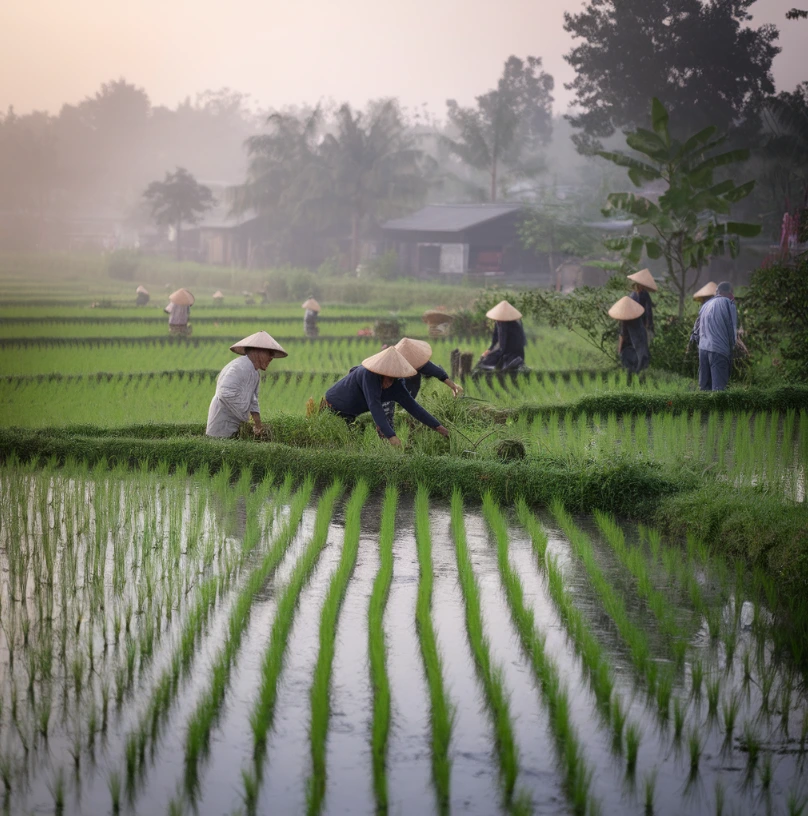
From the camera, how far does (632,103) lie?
26703mm

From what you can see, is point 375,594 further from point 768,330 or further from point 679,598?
point 768,330

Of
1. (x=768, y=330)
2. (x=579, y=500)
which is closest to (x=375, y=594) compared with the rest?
(x=579, y=500)

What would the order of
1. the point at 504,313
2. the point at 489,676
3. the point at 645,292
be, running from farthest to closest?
the point at 645,292 → the point at 504,313 → the point at 489,676

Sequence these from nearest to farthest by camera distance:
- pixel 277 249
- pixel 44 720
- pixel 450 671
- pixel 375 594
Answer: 1. pixel 44 720
2. pixel 450 671
3. pixel 375 594
4. pixel 277 249

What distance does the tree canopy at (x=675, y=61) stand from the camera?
2439cm

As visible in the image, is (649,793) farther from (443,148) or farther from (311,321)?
(443,148)

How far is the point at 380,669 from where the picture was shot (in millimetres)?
3713

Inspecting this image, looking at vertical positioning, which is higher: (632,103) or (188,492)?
(632,103)

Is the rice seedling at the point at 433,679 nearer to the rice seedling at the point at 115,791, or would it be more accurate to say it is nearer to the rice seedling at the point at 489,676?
the rice seedling at the point at 489,676

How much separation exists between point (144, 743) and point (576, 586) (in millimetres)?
2325

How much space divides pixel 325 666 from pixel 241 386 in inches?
142

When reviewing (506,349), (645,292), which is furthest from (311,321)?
(645,292)

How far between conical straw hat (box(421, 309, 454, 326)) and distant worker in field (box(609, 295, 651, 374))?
4882 mm

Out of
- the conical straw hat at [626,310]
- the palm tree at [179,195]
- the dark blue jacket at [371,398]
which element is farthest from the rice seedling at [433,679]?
the palm tree at [179,195]
